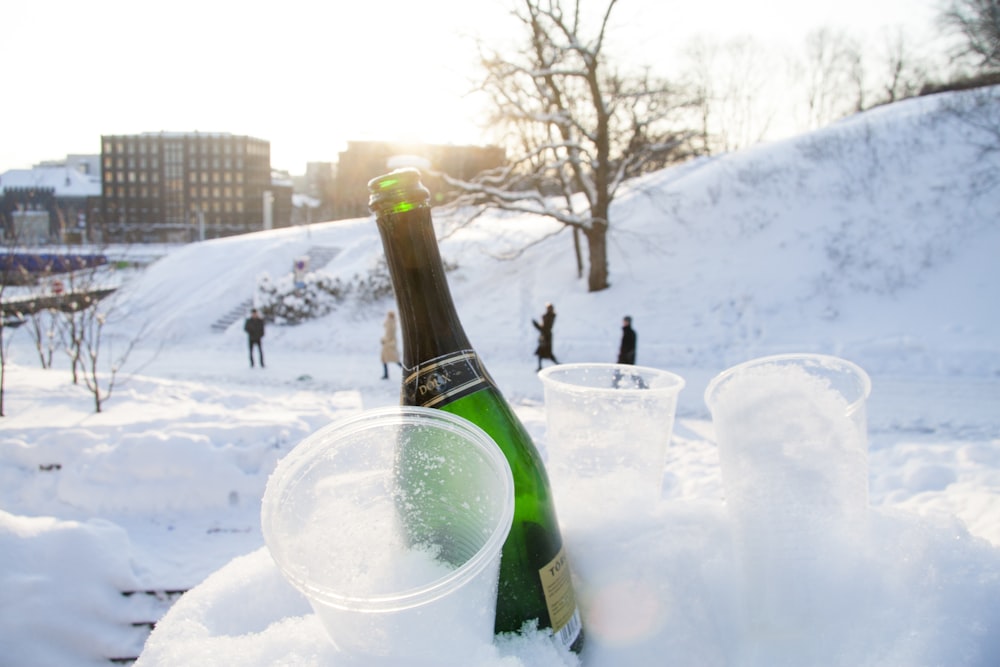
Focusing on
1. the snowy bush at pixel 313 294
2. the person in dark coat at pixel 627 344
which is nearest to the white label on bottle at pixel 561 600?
the person in dark coat at pixel 627 344

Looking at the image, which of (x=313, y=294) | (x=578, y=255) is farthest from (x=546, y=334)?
(x=313, y=294)

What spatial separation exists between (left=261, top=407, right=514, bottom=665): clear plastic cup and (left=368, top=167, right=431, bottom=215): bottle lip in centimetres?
44

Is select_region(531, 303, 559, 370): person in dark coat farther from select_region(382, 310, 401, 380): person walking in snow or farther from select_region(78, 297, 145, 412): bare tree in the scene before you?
select_region(78, 297, 145, 412): bare tree

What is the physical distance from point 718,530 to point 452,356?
2.05ft

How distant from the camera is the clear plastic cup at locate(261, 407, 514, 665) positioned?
0.69 meters

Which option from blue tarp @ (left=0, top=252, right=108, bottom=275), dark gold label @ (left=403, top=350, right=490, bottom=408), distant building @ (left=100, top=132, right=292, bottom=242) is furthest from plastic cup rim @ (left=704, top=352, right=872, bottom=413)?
distant building @ (left=100, top=132, right=292, bottom=242)

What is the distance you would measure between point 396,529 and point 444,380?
40 centimetres

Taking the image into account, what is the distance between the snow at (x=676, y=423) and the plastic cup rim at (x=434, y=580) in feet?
0.30

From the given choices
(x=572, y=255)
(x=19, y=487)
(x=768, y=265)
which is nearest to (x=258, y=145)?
(x=572, y=255)

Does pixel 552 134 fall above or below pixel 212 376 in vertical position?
above

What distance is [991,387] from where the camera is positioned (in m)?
8.66

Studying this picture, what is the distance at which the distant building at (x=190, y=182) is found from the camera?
241ft

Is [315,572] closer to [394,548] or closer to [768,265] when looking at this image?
[394,548]

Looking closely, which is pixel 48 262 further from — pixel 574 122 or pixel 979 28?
pixel 979 28
